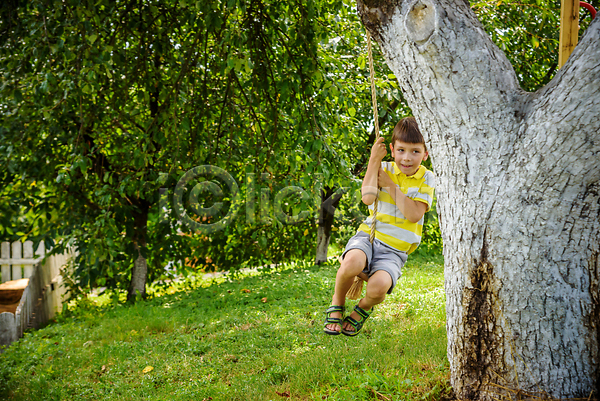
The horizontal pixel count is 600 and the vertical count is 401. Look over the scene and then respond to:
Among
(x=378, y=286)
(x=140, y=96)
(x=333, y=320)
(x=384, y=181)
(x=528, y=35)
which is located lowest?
(x=333, y=320)

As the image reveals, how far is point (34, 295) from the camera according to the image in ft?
21.8

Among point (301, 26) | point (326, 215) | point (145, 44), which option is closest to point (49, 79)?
point (145, 44)

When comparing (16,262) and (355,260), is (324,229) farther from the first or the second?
(355,260)

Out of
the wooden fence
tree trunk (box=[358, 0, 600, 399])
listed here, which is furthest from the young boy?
the wooden fence

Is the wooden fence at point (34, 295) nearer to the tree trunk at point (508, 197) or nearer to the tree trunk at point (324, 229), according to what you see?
the tree trunk at point (324, 229)

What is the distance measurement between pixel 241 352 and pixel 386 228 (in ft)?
7.86

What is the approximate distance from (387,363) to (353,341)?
78cm

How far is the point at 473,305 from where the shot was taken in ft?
7.47

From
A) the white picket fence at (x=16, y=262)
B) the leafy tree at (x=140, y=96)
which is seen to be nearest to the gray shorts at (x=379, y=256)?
the leafy tree at (x=140, y=96)

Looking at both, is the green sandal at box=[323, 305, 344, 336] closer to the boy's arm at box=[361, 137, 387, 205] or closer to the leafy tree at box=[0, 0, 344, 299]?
the boy's arm at box=[361, 137, 387, 205]

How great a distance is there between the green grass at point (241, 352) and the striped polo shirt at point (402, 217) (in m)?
0.95

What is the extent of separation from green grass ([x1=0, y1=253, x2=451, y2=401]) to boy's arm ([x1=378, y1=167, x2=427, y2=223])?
1.09m

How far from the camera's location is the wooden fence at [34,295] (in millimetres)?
5578
